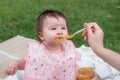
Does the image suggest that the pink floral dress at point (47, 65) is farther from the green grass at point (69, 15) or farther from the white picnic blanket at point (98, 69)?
the green grass at point (69, 15)

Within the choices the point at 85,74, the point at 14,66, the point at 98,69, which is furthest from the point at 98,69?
the point at 14,66

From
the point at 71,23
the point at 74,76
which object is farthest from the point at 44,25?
the point at 71,23

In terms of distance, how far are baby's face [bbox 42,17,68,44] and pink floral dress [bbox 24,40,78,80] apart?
11 cm

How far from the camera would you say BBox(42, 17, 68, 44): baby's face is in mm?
2242

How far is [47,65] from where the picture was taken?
7.61ft

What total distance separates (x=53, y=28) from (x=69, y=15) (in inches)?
79.4

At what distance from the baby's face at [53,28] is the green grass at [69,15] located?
1.22 m

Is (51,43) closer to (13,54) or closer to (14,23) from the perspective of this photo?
(13,54)

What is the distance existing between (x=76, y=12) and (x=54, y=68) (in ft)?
6.94

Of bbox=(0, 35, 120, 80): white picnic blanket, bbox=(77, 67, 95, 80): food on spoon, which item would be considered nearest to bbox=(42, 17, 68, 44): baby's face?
bbox=(77, 67, 95, 80): food on spoon

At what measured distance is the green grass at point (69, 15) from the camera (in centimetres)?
369

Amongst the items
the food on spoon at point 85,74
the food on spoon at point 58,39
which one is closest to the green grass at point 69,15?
the food on spoon at point 85,74

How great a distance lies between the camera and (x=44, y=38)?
230 centimetres

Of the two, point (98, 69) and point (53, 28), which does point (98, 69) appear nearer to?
point (98, 69)
